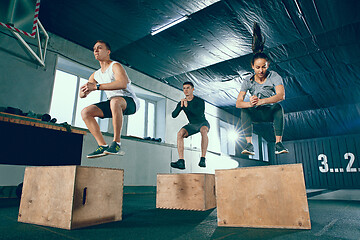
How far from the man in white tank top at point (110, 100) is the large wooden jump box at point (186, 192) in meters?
1.21

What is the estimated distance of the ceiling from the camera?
3959mm

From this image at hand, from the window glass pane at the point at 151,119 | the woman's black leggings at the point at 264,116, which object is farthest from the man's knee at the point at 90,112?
the window glass pane at the point at 151,119

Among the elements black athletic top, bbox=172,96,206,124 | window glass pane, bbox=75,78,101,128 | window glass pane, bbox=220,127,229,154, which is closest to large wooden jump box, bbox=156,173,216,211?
black athletic top, bbox=172,96,206,124

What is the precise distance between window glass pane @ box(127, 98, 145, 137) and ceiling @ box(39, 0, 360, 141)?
1282 mm

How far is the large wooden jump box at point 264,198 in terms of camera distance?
6.18 ft

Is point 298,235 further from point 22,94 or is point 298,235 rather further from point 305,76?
point 305,76

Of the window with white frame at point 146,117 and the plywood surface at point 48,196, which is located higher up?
the window with white frame at point 146,117

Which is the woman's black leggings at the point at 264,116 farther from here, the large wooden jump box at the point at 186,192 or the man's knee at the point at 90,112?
the man's knee at the point at 90,112

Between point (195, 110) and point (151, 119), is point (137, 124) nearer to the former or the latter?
point (151, 119)

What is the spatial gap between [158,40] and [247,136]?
3.36 metres

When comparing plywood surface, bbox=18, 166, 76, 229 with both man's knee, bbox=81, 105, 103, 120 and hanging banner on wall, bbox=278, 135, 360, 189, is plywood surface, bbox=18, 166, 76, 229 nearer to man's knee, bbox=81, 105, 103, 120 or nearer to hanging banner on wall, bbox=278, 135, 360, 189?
man's knee, bbox=81, 105, 103, 120

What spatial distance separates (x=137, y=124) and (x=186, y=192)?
3546mm

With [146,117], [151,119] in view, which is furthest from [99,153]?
[151,119]

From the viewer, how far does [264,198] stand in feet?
6.51
